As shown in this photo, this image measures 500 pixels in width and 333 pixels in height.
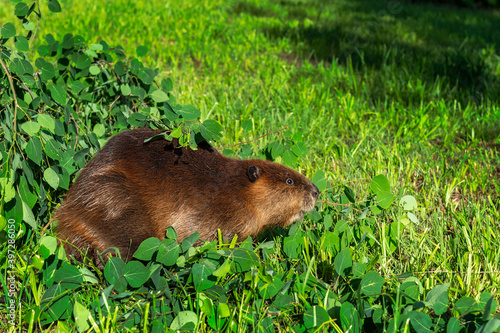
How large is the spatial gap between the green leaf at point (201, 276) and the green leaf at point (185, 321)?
0.37 ft

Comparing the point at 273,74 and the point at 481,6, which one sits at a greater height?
the point at 273,74

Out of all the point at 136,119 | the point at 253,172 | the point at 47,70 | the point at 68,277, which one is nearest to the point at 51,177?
the point at 68,277

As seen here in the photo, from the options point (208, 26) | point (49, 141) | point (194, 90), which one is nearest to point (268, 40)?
point (208, 26)

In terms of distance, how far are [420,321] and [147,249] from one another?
44.3 inches

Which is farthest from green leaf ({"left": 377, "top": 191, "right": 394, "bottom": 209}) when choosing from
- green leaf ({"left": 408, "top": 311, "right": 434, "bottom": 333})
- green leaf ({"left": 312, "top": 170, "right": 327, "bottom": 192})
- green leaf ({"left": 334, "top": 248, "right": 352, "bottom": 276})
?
green leaf ({"left": 408, "top": 311, "right": 434, "bottom": 333})

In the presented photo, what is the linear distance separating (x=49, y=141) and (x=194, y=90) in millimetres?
2365

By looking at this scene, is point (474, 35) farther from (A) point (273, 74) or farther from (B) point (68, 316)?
(B) point (68, 316)

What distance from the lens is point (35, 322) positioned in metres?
1.88

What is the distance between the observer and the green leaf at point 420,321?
5.59 feet

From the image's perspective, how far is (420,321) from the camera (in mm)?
1712

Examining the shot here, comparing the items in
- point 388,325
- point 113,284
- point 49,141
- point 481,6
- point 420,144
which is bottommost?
point 481,6

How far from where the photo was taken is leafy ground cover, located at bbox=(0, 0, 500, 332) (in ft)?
6.17

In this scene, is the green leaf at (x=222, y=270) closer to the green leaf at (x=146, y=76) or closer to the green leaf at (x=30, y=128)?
the green leaf at (x=30, y=128)

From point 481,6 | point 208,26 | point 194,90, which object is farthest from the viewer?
point 481,6
